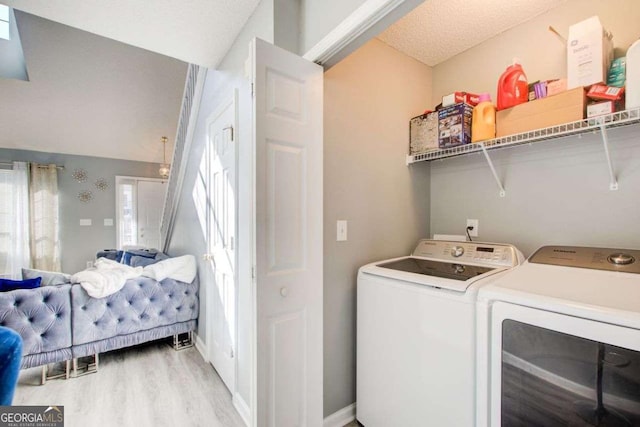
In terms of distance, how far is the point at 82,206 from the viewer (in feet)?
16.2

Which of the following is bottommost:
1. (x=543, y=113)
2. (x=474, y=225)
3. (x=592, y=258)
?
(x=592, y=258)

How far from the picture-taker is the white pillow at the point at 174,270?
2426 mm

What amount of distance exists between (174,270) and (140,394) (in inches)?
37.2

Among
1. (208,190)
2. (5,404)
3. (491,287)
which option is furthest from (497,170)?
(5,404)

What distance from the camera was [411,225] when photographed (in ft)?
6.31

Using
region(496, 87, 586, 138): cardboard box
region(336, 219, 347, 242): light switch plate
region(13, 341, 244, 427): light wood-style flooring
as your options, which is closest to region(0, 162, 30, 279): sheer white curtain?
region(13, 341, 244, 427): light wood-style flooring

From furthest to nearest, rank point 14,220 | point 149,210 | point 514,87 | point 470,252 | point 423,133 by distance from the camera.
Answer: point 149,210 < point 14,220 < point 423,133 < point 470,252 < point 514,87

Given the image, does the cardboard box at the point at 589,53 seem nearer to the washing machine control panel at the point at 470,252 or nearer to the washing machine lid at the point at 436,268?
the washing machine control panel at the point at 470,252

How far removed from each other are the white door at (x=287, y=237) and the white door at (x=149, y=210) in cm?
538

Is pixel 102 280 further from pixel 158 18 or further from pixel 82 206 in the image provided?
pixel 82 206

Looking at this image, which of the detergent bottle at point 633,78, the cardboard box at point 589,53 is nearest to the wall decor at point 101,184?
the cardboard box at point 589,53

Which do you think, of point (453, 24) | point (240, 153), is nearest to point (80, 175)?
point (240, 153)

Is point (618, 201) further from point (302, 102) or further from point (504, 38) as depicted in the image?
point (302, 102)

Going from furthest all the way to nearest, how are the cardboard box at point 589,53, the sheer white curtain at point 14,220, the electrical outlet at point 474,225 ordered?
the sheer white curtain at point 14,220 → the electrical outlet at point 474,225 → the cardboard box at point 589,53
